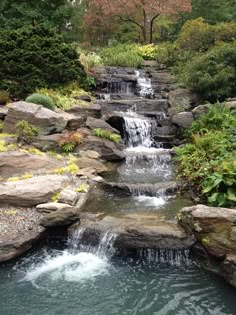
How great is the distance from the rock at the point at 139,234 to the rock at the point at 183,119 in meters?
6.16

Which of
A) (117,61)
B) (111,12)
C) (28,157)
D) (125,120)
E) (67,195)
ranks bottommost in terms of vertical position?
(67,195)

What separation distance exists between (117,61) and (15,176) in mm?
12288

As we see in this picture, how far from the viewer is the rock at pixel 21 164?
9461 mm

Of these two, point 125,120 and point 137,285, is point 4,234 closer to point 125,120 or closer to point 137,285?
point 137,285

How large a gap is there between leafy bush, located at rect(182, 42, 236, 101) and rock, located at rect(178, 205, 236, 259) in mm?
8144

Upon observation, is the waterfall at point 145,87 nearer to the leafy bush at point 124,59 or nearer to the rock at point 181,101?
the rock at point 181,101

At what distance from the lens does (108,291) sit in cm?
604

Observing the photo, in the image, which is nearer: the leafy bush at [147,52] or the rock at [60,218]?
the rock at [60,218]

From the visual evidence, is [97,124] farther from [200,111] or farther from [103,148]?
[200,111]

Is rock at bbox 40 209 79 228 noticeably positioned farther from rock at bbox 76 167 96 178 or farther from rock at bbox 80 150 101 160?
rock at bbox 80 150 101 160

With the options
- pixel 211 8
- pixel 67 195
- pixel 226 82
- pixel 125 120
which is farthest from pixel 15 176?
pixel 211 8

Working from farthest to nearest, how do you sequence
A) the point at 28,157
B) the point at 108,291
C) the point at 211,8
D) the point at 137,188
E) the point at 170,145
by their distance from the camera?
→ the point at 211,8, the point at 170,145, the point at 28,157, the point at 137,188, the point at 108,291

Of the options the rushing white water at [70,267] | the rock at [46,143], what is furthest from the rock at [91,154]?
the rushing white water at [70,267]

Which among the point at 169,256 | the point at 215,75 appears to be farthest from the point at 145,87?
the point at 169,256
